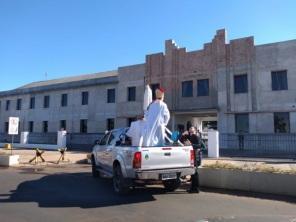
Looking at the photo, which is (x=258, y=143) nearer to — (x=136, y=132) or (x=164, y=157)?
(x=136, y=132)

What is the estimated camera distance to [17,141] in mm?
41469

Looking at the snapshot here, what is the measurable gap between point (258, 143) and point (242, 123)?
2365mm

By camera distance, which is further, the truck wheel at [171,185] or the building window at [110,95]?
A: the building window at [110,95]

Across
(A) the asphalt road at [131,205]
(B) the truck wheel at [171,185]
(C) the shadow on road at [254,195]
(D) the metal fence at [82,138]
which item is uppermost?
(D) the metal fence at [82,138]

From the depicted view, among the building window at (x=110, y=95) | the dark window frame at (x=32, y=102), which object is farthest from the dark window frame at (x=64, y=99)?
the building window at (x=110, y=95)

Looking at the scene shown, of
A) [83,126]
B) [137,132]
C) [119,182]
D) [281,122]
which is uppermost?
[83,126]

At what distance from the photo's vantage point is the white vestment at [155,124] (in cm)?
989

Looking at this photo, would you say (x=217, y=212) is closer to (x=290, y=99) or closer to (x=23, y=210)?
(x=23, y=210)

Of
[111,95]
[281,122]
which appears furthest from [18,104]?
[281,122]

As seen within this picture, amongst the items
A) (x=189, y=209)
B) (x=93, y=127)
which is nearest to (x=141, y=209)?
(x=189, y=209)

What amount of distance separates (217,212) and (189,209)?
644 mm

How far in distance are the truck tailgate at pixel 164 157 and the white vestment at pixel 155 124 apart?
0.68m

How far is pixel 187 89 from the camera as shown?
32.3 meters

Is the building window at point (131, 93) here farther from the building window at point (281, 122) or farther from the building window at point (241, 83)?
the building window at point (281, 122)
